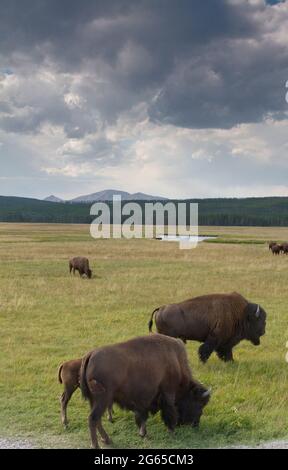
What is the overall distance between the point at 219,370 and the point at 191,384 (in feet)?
9.76

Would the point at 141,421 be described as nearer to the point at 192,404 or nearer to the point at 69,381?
the point at 192,404

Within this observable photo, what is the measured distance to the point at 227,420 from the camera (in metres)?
7.69

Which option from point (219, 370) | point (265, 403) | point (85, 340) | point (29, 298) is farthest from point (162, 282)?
point (265, 403)

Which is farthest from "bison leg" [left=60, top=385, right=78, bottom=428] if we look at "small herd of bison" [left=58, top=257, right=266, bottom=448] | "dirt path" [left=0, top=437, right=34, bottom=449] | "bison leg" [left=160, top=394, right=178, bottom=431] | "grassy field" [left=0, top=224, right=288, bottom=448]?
"bison leg" [left=160, top=394, right=178, bottom=431]

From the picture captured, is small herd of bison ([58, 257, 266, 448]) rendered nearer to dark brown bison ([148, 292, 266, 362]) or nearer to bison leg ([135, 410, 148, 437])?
bison leg ([135, 410, 148, 437])

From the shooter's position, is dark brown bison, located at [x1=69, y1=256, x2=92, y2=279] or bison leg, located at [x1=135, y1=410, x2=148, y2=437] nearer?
bison leg, located at [x1=135, y1=410, x2=148, y2=437]

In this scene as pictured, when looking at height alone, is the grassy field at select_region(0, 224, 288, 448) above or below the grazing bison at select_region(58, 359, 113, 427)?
below

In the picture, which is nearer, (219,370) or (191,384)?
(191,384)

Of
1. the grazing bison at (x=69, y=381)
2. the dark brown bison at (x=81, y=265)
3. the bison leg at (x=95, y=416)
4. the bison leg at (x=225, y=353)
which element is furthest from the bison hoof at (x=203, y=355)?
the dark brown bison at (x=81, y=265)

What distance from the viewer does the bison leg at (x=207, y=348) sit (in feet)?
34.4

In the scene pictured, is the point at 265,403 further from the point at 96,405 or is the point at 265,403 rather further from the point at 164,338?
the point at 96,405

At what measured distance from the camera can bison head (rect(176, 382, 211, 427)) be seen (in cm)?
741

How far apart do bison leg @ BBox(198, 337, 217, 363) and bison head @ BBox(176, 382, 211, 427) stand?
304cm

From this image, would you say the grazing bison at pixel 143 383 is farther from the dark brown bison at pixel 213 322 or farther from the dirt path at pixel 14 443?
the dark brown bison at pixel 213 322
